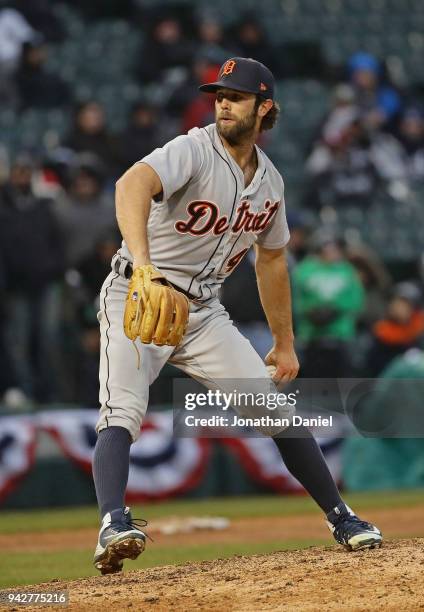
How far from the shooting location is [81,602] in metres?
4.24

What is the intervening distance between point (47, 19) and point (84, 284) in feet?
16.2

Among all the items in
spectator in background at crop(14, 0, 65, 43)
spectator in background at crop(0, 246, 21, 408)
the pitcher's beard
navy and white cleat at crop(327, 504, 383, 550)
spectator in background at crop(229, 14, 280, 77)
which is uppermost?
spectator in background at crop(229, 14, 280, 77)

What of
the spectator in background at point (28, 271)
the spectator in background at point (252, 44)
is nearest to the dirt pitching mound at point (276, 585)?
the spectator in background at point (28, 271)

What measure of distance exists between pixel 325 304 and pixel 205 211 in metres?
5.08

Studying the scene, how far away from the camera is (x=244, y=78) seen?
4766 millimetres

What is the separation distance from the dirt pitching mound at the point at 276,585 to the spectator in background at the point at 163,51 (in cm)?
882

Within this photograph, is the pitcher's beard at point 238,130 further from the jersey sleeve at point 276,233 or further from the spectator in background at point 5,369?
the spectator in background at point 5,369

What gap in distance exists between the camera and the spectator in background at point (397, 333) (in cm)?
1012

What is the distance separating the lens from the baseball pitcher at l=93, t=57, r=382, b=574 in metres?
4.35

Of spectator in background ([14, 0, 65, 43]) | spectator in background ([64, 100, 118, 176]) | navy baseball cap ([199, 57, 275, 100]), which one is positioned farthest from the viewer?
spectator in background ([14, 0, 65, 43])

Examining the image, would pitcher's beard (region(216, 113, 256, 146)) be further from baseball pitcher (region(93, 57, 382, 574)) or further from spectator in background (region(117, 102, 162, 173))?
spectator in background (region(117, 102, 162, 173))

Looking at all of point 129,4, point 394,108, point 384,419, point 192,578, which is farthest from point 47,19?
point 192,578

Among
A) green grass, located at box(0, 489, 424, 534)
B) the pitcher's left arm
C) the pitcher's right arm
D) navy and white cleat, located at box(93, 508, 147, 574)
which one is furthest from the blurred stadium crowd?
navy and white cleat, located at box(93, 508, 147, 574)

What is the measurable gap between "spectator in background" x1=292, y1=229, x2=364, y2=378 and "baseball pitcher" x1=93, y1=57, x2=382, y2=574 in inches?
172
